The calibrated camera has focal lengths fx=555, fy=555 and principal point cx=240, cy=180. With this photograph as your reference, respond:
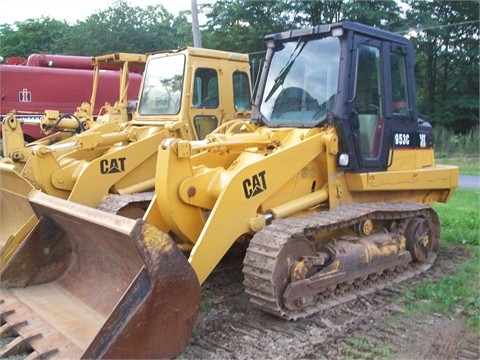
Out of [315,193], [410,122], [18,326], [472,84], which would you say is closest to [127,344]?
Result: [18,326]

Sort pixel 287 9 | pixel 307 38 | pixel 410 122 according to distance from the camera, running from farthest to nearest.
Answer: pixel 287 9, pixel 410 122, pixel 307 38

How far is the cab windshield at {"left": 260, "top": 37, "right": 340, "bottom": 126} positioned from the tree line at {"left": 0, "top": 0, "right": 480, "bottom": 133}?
17469mm

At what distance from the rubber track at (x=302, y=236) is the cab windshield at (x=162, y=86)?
135 inches

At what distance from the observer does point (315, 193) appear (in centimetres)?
539

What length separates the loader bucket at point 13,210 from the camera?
5480 millimetres

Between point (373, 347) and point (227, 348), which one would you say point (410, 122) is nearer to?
point (373, 347)

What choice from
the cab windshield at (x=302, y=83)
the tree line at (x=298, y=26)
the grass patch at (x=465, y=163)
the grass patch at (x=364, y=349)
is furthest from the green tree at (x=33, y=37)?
the grass patch at (x=364, y=349)

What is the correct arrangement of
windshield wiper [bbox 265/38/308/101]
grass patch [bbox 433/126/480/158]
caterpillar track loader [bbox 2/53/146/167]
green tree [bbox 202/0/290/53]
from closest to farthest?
windshield wiper [bbox 265/38/308/101] → caterpillar track loader [bbox 2/53/146/167] → grass patch [bbox 433/126/480/158] → green tree [bbox 202/0/290/53]

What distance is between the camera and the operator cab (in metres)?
5.39

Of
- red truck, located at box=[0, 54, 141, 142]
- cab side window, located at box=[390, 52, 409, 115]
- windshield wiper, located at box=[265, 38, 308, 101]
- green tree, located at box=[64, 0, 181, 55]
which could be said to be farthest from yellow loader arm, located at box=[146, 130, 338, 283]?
green tree, located at box=[64, 0, 181, 55]

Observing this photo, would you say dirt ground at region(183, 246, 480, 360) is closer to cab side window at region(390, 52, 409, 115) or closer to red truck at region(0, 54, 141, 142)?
cab side window at region(390, 52, 409, 115)

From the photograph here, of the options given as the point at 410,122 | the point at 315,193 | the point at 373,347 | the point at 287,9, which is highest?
the point at 287,9

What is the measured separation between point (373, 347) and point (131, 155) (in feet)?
13.4

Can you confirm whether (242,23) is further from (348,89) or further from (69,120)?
(348,89)
